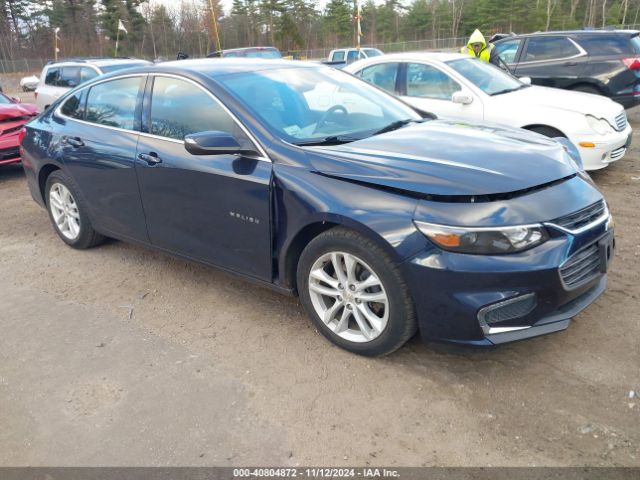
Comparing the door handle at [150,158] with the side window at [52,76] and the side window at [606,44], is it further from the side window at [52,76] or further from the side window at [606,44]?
the side window at [606,44]

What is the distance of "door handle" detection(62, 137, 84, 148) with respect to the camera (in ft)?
14.8

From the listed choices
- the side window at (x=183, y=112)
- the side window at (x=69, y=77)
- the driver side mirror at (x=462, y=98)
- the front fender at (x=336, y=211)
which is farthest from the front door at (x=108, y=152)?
the side window at (x=69, y=77)

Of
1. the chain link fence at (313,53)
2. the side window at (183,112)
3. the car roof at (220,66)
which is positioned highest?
the car roof at (220,66)

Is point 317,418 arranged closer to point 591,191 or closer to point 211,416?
point 211,416

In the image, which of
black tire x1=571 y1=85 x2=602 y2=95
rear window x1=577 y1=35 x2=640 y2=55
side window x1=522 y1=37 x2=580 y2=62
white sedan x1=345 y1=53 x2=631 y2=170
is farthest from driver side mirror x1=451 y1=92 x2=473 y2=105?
rear window x1=577 y1=35 x2=640 y2=55

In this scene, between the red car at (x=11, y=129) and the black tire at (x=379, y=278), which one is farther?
the red car at (x=11, y=129)

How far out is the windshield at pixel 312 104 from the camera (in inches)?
135

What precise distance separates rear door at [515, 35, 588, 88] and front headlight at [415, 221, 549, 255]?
27.7 ft

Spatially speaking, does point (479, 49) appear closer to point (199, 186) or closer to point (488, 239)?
point (199, 186)

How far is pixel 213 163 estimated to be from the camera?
3471mm

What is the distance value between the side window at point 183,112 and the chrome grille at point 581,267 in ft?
6.57

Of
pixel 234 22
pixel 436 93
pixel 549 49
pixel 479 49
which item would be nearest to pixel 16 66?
pixel 234 22

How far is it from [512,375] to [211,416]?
5.30 feet

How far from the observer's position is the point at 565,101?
6492mm
